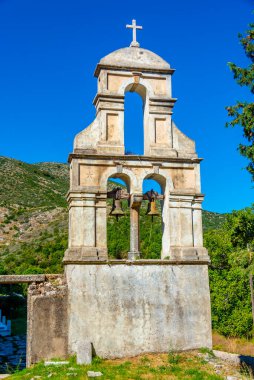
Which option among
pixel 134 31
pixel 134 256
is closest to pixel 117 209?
pixel 134 256

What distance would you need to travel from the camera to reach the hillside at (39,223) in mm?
23556

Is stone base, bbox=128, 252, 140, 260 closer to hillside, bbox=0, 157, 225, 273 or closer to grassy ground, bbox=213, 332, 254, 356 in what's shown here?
hillside, bbox=0, 157, 225, 273

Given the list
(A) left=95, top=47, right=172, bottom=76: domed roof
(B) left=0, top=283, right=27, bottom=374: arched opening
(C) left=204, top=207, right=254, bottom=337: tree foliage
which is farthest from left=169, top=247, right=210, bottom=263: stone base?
(C) left=204, top=207, right=254, bottom=337: tree foliage

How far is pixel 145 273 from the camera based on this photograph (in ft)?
30.6

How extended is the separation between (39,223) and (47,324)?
26757 millimetres

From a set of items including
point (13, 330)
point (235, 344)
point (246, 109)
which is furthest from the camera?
point (13, 330)

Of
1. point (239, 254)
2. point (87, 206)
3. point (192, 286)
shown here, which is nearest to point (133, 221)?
point (87, 206)

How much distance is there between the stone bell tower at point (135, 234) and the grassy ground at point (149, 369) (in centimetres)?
25

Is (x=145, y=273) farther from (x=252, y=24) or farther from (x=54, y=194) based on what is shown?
(x=54, y=194)

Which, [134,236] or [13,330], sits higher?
[134,236]

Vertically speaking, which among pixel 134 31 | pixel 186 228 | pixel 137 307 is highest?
pixel 134 31

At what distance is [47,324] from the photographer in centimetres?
889

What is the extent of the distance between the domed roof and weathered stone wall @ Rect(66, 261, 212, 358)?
4.13 m

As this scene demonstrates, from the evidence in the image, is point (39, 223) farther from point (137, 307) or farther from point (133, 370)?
point (133, 370)
